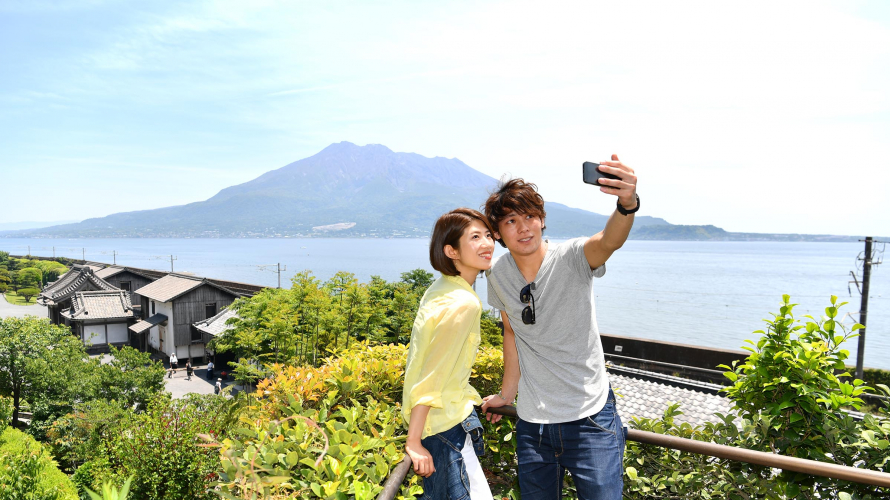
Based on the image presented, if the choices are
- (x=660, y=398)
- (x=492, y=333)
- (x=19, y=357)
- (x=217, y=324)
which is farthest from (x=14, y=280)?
(x=660, y=398)

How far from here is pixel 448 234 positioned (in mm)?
1946

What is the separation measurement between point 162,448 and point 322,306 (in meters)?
4.15

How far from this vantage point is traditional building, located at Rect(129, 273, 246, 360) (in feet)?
100

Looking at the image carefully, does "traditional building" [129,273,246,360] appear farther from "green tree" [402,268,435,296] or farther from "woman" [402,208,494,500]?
"woman" [402,208,494,500]

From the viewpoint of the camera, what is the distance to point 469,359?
6.28ft

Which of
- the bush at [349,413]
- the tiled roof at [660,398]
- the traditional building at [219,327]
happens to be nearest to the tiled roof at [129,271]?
the traditional building at [219,327]

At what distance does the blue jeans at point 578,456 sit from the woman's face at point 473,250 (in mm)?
702

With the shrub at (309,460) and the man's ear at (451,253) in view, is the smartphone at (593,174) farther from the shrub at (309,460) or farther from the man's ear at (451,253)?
the shrub at (309,460)

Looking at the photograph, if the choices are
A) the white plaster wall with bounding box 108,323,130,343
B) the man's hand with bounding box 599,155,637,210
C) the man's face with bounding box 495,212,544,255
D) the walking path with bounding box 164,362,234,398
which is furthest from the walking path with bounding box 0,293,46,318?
the man's hand with bounding box 599,155,637,210

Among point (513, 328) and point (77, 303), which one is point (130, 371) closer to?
point (513, 328)

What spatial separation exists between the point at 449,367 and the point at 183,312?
33262mm

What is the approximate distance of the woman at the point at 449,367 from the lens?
1.70 m

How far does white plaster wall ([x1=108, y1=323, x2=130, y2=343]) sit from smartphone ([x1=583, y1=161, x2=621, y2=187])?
135 ft

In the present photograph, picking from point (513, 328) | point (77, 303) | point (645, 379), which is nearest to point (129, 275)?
point (77, 303)
